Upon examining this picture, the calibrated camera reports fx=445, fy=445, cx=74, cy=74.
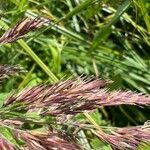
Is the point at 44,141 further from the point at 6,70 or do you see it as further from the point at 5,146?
the point at 6,70

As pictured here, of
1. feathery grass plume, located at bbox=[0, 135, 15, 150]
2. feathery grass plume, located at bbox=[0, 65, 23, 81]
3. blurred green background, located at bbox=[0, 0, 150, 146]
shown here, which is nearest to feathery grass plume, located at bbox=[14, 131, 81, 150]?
feathery grass plume, located at bbox=[0, 135, 15, 150]

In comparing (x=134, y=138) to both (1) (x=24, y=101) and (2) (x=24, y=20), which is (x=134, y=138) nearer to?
(1) (x=24, y=101)

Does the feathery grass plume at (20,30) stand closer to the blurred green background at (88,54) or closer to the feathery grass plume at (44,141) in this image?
the feathery grass plume at (44,141)

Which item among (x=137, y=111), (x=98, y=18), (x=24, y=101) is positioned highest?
(x=24, y=101)

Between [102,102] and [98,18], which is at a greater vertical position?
[102,102]

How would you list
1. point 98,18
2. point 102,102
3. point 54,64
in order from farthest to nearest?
point 98,18, point 54,64, point 102,102

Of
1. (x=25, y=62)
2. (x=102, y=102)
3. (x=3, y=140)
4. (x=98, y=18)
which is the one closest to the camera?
(x=3, y=140)

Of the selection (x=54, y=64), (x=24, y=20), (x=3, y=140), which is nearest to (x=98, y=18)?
(x=54, y=64)
